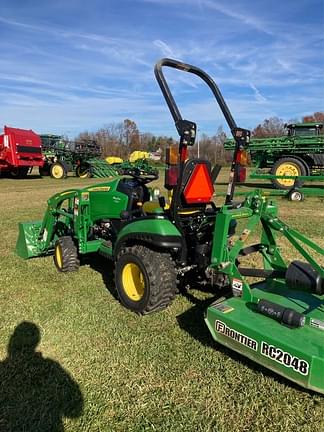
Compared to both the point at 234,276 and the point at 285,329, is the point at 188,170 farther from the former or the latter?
the point at 285,329

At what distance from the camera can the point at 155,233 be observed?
3.45m

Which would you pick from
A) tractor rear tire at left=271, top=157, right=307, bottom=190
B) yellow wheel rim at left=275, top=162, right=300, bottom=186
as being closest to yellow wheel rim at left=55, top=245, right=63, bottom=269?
tractor rear tire at left=271, top=157, right=307, bottom=190

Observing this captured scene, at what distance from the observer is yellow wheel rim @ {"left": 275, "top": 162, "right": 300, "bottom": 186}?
45.1 ft

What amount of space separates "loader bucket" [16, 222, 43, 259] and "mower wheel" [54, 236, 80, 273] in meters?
0.69

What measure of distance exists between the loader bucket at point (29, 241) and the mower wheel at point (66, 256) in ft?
2.27

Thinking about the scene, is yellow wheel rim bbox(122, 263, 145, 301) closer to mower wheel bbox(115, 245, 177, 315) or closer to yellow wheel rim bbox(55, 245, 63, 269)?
mower wheel bbox(115, 245, 177, 315)

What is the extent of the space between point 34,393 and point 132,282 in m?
1.47

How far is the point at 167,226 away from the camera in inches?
137

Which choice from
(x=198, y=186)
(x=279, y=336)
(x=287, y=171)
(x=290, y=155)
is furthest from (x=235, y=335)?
(x=290, y=155)

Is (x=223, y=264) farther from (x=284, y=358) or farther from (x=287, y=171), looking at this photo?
(x=287, y=171)

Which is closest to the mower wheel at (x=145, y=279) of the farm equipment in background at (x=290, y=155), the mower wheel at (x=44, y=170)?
the farm equipment in background at (x=290, y=155)

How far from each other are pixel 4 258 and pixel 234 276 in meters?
3.84

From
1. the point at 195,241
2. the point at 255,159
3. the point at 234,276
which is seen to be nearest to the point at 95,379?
the point at 234,276

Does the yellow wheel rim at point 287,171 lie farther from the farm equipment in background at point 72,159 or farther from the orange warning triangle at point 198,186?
the farm equipment in background at point 72,159
